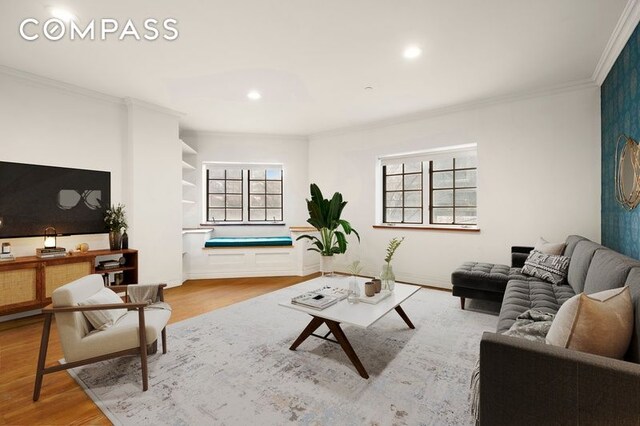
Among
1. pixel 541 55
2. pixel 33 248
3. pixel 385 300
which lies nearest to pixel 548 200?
pixel 541 55

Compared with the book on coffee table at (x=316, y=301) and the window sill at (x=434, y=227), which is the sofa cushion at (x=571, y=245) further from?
the book on coffee table at (x=316, y=301)

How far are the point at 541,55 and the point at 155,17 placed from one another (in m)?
3.47

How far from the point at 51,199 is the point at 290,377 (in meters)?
3.42

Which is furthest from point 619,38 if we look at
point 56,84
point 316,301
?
point 56,84

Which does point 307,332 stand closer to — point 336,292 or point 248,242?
point 336,292

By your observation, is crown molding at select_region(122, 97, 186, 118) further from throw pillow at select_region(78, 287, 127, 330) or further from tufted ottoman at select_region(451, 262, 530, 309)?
tufted ottoman at select_region(451, 262, 530, 309)

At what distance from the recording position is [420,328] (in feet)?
9.56

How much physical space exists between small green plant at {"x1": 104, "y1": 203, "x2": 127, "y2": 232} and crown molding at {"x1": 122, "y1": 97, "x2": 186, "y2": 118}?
55.2 inches

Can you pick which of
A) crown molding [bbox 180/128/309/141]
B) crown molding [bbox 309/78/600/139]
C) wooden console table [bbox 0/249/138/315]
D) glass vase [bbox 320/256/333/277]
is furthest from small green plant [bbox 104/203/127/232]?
crown molding [bbox 309/78/600/139]

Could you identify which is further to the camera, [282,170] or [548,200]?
[282,170]

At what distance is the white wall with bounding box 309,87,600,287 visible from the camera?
3512 mm

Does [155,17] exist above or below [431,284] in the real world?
above

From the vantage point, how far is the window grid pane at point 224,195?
5.76 meters

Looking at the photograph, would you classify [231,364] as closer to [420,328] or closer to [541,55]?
[420,328]
